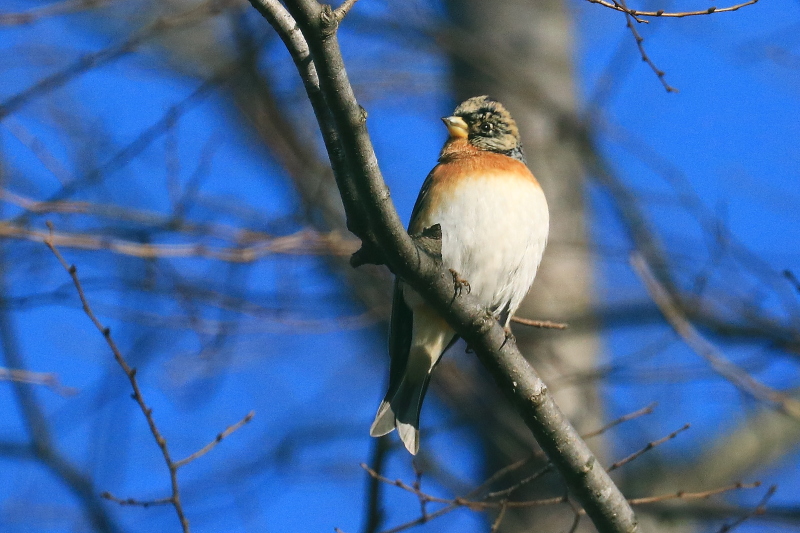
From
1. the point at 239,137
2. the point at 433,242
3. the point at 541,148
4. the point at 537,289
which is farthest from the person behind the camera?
the point at 239,137

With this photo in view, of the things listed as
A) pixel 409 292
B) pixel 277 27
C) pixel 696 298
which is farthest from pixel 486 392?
pixel 277 27

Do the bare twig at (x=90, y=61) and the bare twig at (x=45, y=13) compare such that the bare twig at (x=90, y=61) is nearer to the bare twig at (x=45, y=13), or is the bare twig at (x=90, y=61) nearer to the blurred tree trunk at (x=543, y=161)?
the bare twig at (x=45, y=13)

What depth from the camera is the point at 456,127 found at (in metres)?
5.24

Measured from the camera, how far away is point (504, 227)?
4.41 m

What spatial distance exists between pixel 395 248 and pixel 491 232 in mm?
1428

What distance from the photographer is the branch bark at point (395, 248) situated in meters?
2.58

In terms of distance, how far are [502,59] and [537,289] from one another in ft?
7.60

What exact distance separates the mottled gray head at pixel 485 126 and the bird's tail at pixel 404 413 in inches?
61.5

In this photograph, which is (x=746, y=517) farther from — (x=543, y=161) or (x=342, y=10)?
(x=543, y=161)

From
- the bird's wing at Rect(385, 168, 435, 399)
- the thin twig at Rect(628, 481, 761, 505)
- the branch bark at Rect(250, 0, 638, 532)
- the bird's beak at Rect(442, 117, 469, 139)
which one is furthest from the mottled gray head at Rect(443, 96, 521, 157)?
the thin twig at Rect(628, 481, 761, 505)

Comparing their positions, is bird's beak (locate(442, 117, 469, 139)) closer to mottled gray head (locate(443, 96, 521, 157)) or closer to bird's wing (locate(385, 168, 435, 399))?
mottled gray head (locate(443, 96, 521, 157))

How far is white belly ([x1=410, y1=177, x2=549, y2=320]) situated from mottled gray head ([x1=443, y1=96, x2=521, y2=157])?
0.73 m

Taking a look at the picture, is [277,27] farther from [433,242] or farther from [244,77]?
[244,77]

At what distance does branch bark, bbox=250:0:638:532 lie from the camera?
2.58 metres
